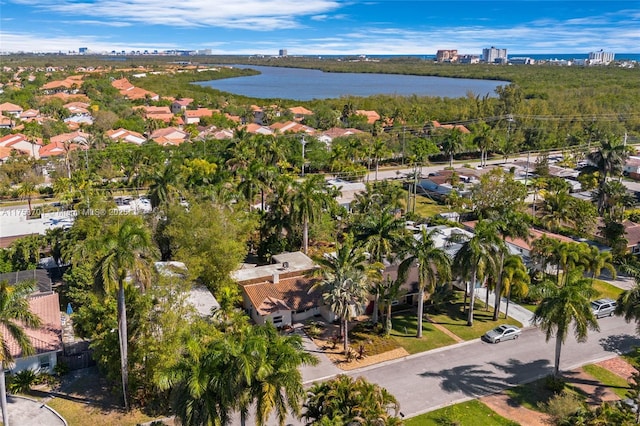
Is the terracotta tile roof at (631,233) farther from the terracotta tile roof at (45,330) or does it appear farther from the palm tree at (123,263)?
the terracotta tile roof at (45,330)

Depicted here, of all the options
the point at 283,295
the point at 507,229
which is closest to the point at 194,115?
the point at 283,295

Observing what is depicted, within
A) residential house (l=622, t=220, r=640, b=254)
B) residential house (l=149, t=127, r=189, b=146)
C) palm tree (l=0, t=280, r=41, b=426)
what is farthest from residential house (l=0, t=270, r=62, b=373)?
residential house (l=149, t=127, r=189, b=146)

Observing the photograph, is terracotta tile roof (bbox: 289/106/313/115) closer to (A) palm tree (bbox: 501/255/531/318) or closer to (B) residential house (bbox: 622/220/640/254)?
(B) residential house (bbox: 622/220/640/254)

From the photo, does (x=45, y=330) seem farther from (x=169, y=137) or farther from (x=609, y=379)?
(x=169, y=137)

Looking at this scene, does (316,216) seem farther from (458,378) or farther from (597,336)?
(597,336)

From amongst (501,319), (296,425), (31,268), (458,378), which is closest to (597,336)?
(501,319)
